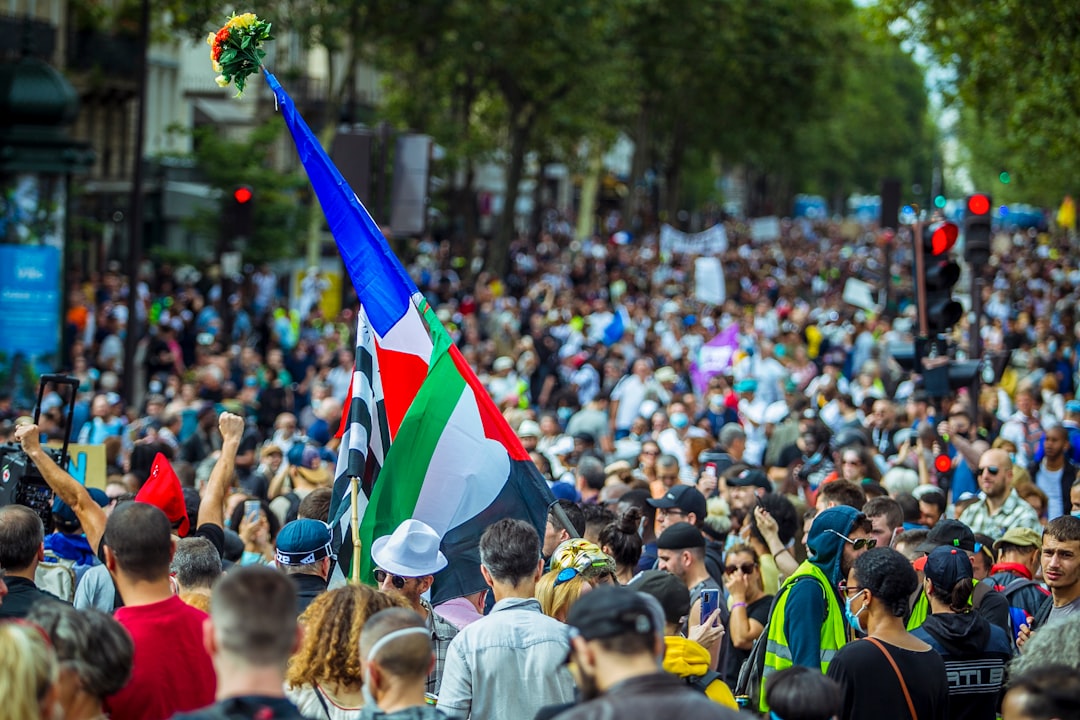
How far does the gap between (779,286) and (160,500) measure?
107 feet

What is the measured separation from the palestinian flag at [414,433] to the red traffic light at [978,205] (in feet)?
25.1

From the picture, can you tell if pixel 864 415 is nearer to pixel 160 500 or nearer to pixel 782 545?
pixel 782 545

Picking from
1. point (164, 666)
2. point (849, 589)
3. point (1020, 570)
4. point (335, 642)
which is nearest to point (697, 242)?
point (1020, 570)

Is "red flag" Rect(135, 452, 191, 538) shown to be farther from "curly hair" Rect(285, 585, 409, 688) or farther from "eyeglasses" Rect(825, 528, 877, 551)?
"eyeglasses" Rect(825, 528, 877, 551)

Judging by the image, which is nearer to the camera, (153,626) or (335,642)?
(153,626)

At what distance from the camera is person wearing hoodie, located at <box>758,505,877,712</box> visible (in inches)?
242

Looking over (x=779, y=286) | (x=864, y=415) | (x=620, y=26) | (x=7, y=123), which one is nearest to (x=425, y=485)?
(x=864, y=415)

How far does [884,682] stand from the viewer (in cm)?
544

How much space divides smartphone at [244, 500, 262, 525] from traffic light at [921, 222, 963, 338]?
6139mm

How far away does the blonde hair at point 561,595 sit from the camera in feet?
19.8

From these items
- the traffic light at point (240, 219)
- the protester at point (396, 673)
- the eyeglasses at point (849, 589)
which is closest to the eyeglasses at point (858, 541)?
the eyeglasses at point (849, 589)

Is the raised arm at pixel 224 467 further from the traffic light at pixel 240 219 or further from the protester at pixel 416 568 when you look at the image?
the traffic light at pixel 240 219

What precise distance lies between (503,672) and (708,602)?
167 centimetres

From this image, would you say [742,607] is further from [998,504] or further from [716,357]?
[716,357]
